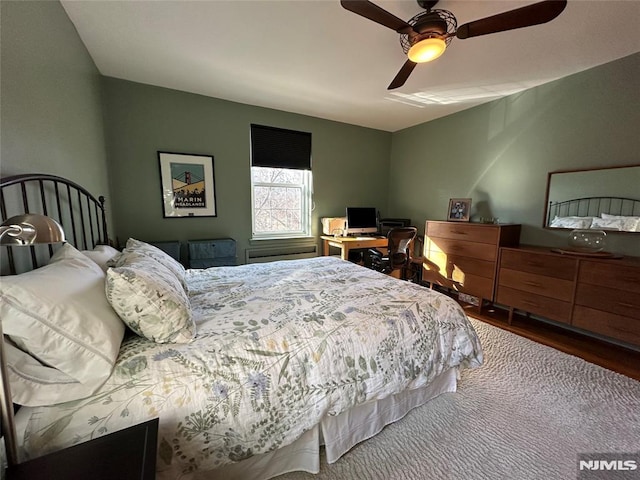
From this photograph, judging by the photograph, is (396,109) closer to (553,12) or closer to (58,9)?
(553,12)

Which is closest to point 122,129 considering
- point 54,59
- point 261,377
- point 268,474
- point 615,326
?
point 54,59

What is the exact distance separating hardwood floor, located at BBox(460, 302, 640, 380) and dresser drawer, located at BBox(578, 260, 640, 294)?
612 mm

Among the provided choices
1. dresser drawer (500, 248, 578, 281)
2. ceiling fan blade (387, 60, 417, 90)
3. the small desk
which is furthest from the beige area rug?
ceiling fan blade (387, 60, 417, 90)

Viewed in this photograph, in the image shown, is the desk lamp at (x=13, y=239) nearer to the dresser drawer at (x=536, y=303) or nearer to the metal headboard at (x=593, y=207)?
the dresser drawer at (x=536, y=303)

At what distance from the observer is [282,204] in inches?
157

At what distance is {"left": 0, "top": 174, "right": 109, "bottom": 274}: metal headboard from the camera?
1045 mm

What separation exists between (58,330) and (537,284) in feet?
11.3

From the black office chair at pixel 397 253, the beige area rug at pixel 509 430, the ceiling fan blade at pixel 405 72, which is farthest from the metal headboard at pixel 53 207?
the black office chair at pixel 397 253

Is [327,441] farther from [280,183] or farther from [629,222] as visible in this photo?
[280,183]

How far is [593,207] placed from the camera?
255cm

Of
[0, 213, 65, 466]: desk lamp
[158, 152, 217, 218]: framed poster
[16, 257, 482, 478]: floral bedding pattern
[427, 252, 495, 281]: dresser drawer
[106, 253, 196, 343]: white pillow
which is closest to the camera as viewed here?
[0, 213, 65, 466]: desk lamp

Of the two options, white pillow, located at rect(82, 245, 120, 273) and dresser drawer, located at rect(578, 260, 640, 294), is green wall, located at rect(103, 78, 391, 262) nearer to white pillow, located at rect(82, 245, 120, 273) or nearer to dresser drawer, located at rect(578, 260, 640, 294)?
white pillow, located at rect(82, 245, 120, 273)

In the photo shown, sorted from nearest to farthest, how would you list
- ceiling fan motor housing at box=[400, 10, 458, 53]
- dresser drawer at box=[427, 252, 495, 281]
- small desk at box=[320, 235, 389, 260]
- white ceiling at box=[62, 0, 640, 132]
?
ceiling fan motor housing at box=[400, 10, 458, 53] → white ceiling at box=[62, 0, 640, 132] → dresser drawer at box=[427, 252, 495, 281] → small desk at box=[320, 235, 389, 260]

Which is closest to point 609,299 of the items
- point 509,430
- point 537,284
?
point 537,284
